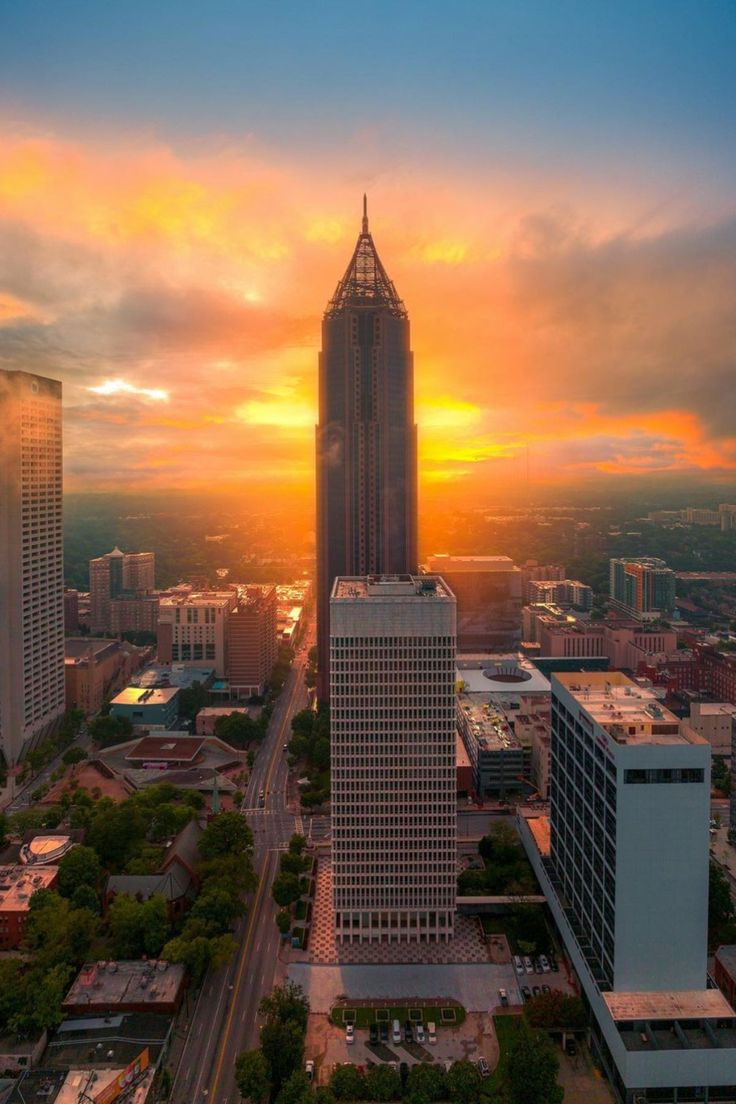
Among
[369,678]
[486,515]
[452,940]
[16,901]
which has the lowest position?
[452,940]

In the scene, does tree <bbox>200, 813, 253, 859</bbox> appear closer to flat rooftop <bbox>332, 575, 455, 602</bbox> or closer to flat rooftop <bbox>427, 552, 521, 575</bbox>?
flat rooftop <bbox>332, 575, 455, 602</bbox>

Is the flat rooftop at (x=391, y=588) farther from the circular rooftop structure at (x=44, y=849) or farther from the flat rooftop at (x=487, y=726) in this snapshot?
the circular rooftop structure at (x=44, y=849)

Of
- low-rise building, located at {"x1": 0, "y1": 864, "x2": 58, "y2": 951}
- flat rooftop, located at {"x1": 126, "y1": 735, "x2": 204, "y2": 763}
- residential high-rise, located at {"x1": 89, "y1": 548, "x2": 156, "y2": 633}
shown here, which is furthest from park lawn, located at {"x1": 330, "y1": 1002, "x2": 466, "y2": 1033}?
residential high-rise, located at {"x1": 89, "y1": 548, "x2": 156, "y2": 633}

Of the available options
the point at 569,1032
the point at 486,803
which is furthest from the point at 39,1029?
the point at 486,803

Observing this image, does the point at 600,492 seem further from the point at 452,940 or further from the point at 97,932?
the point at 97,932

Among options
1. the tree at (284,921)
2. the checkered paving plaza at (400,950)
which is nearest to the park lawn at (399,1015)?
the checkered paving plaza at (400,950)

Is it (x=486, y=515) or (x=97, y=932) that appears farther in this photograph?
(x=486, y=515)
